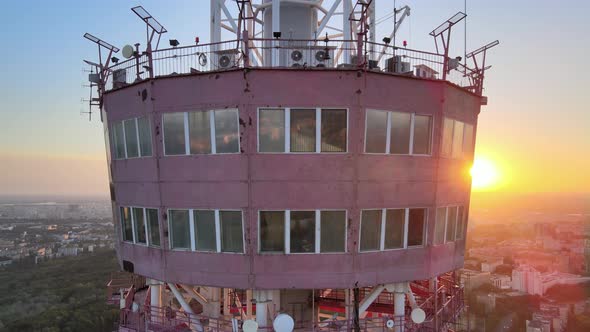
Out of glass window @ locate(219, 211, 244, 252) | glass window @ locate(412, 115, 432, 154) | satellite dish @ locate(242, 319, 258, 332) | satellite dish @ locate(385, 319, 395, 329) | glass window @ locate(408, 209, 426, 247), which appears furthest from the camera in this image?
glass window @ locate(408, 209, 426, 247)

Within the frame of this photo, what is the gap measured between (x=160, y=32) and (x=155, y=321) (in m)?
10.6

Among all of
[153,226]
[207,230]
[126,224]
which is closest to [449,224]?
[207,230]

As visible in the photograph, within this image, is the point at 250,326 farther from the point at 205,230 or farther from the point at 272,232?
the point at 205,230

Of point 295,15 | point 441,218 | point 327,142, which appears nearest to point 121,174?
point 327,142

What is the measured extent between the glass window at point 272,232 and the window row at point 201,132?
2.33 metres

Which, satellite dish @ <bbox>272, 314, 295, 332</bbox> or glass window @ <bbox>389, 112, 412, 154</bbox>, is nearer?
satellite dish @ <bbox>272, 314, 295, 332</bbox>

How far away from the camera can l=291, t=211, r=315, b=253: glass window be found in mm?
14883

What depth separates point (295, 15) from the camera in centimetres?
2152

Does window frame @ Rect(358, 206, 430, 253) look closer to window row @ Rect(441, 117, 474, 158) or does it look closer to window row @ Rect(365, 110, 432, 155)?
window row @ Rect(365, 110, 432, 155)

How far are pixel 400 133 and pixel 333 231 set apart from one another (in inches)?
155

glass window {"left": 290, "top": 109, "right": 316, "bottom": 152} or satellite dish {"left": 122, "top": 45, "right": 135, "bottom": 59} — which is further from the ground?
satellite dish {"left": 122, "top": 45, "right": 135, "bottom": 59}

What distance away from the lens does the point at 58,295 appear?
112 m

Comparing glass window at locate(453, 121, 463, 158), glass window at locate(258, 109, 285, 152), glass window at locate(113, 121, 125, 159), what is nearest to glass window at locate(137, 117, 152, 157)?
glass window at locate(113, 121, 125, 159)

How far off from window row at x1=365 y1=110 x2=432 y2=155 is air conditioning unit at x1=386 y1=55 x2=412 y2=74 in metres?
1.68
